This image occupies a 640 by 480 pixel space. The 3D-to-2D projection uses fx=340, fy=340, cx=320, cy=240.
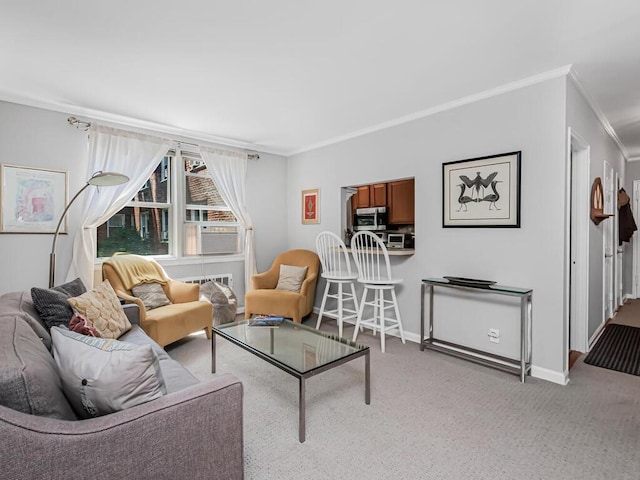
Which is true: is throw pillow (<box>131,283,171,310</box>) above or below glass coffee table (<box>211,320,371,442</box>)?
above

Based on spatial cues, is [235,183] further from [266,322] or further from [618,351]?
[618,351]

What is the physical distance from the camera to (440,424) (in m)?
2.05

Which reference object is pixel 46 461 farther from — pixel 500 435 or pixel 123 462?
pixel 500 435

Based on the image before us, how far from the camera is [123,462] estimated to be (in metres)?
1.05

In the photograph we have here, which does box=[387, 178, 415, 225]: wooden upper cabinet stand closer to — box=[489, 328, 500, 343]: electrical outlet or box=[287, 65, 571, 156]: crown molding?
box=[287, 65, 571, 156]: crown molding

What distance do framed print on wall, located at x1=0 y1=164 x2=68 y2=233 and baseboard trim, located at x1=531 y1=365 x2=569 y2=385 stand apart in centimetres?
440

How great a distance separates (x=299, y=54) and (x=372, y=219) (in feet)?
9.51

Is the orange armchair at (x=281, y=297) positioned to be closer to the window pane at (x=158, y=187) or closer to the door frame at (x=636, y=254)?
the window pane at (x=158, y=187)

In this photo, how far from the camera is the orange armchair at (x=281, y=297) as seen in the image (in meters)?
3.92

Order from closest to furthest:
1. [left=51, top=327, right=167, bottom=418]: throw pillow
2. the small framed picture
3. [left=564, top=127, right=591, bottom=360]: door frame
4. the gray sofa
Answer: the gray sofa, [left=51, top=327, right=167, bottom=418]: throw pillow, [left=564, top=127, right=591, bottom=360]: door frame, the small framed picture

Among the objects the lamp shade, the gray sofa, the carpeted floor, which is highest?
the lamp shade

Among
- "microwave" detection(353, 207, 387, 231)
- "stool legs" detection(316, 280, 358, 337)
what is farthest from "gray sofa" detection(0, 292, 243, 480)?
"microwave" detection(353, 207, 387, 231)

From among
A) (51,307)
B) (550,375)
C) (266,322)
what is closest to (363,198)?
(266,322)

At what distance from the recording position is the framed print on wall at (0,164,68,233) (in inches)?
119
